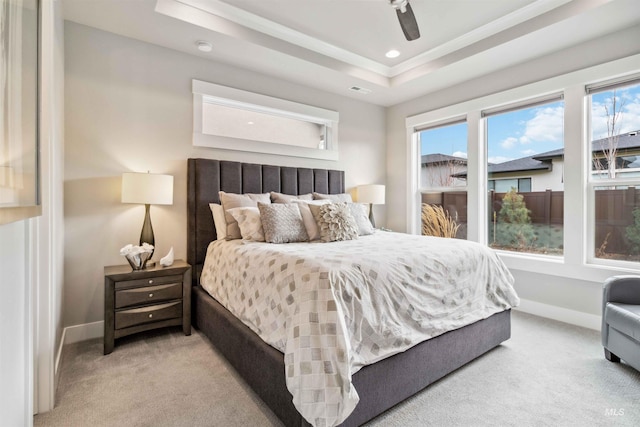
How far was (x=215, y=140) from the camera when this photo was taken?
3.31 m

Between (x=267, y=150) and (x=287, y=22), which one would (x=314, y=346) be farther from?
(x=287, y=22)

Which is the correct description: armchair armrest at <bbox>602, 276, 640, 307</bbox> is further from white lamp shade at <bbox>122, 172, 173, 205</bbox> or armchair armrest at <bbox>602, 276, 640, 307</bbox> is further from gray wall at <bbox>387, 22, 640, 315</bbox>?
white lamp shade at <bbox>122, 172, 173, 205</bbox>

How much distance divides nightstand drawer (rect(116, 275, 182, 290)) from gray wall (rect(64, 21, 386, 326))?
481 millimetres

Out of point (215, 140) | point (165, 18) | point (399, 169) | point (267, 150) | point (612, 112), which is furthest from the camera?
point (399, 169)

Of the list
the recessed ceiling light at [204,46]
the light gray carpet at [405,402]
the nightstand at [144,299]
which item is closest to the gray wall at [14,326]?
the light gray carpet at [405,402]

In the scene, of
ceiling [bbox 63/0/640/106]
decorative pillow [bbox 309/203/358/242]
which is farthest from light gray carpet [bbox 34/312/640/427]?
ceiling [bbox 63/0/640/106]

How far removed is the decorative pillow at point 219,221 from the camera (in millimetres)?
2960

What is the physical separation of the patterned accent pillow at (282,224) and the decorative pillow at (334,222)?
0.55ft

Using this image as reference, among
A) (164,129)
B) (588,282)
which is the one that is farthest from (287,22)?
(588,282)

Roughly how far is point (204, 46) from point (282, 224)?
1.90 meters

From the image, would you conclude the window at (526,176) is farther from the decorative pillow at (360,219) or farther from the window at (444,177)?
the decorative pillow at (360,219)

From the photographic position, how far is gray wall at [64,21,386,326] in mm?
2652

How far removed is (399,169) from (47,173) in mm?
4162

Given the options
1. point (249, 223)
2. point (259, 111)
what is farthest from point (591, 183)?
point (259, 111)
